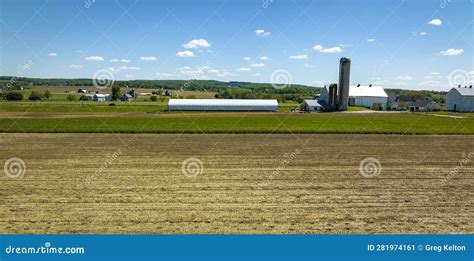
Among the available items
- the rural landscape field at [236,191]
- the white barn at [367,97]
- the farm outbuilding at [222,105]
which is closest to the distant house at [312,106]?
the farm outbuilding at [222,105]

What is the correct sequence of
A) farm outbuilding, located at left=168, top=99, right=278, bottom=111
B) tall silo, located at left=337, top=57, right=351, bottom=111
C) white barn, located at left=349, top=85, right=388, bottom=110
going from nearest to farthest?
farm outbuilding, located at left=168, top=99, right=278, bottom=111 → tall silo, located at left=337, top=57, right=351, bottom=111 → white barn, located at left=349, top=85, right=388, bottom=110

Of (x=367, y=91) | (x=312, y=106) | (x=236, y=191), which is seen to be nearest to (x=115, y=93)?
(x=312, y=106)

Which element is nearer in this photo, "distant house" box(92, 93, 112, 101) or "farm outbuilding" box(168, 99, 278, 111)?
"farm outbuilding" box(168, 99, 278, 111)

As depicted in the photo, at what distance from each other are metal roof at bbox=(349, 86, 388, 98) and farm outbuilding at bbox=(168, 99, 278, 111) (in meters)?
27.7

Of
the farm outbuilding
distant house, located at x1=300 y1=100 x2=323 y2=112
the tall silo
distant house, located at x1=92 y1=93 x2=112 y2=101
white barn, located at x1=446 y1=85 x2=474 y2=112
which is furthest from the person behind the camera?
distant house, located at x1=92 y1=93 x2=112 y2=101

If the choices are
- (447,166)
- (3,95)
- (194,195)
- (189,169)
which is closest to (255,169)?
(189,169)

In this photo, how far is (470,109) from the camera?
84.6 metres

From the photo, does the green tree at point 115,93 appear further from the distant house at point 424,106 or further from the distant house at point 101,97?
the distant house at point 424,106

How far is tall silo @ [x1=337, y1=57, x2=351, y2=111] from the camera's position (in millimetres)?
86062

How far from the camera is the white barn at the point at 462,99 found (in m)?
84.5

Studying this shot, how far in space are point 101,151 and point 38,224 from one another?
13.2m

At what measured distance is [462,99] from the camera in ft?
278

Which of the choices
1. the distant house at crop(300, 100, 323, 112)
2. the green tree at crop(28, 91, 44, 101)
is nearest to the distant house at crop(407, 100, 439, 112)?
the distant house at crop(300, 100, 323, 112)

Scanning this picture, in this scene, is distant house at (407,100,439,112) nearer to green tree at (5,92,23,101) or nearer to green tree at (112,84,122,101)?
green tree at (112,84,122,101)
